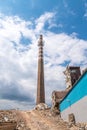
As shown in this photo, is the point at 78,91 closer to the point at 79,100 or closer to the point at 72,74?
the point at 79,100

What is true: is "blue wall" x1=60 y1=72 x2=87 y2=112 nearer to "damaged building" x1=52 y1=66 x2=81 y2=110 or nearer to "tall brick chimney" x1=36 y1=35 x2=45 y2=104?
"damaged building" x1=52 y1=66 x2=81 y2=110

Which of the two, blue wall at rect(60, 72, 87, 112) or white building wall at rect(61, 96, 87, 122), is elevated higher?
blue wall at rect(60, 72, 87, 112)

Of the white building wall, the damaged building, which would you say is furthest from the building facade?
the white building wall

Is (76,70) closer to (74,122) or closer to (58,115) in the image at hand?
(58,115)

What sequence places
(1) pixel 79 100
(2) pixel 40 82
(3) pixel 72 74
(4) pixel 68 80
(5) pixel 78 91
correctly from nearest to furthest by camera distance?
(1) pixel 79 100 < (5) pixel 78 91 < (3) pixel 72 74 < (4) pixel 68 80 < (2) pixel 40 82

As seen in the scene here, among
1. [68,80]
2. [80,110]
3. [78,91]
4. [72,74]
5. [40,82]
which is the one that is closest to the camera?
[80,110]

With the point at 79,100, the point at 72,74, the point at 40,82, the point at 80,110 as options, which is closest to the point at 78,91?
the point at 79,100

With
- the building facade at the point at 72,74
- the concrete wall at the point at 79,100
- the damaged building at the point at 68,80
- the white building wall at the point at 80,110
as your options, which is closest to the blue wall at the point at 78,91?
the concrete wall at the point at 79,100

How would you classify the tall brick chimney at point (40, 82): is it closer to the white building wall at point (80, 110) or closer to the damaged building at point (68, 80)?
the damaged building at point (68, 80)

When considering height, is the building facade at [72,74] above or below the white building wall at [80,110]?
above

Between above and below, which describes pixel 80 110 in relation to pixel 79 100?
below

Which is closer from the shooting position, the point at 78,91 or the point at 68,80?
the point at 78,91

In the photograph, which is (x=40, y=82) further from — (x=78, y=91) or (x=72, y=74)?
(x=78, y=91)

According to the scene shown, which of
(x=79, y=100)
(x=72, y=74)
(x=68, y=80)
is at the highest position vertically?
(x=72, y=74)
